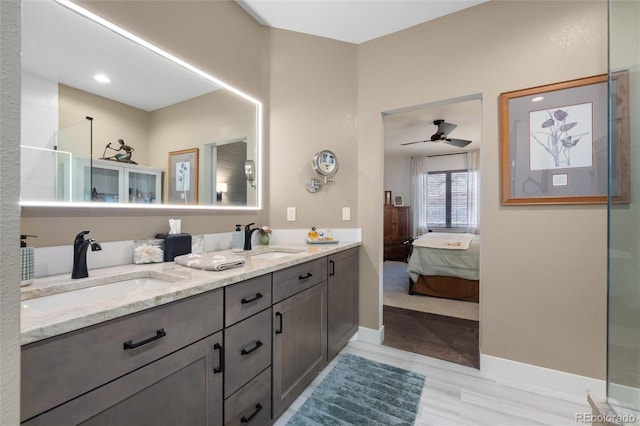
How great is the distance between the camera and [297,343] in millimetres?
1614

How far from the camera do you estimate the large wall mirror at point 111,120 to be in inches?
44.9

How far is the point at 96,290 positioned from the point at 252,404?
883 millimetres

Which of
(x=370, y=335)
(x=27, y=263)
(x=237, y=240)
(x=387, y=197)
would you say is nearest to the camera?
(x=27, y=263)

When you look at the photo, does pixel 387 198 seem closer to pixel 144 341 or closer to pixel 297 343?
pixel 297 343

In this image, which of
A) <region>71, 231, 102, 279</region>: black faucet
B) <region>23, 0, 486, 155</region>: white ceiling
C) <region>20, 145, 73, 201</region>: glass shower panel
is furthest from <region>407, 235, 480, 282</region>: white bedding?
<region>20, 145, 73, 201</region>: glass shower panel

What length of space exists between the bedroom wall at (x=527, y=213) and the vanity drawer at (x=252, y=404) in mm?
1698

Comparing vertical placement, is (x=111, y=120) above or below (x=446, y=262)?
above

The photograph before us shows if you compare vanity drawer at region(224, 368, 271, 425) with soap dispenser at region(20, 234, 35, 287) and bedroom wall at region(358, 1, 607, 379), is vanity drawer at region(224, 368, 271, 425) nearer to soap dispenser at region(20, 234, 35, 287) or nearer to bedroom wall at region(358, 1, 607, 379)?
soap dispenser at region(20, 234, 35, 287)

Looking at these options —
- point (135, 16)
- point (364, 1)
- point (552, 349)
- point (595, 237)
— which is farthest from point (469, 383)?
point (135, 16)

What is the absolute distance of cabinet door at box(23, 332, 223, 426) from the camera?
2.35ft

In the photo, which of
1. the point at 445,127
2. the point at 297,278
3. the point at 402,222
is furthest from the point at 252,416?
the point at 402,222

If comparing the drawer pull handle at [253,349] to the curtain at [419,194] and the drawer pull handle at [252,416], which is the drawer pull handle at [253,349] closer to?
the drawer pull handle at [252,416]

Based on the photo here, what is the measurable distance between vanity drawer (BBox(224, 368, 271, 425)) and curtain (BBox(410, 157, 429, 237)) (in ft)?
20.9

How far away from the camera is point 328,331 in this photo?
1.99 meters
